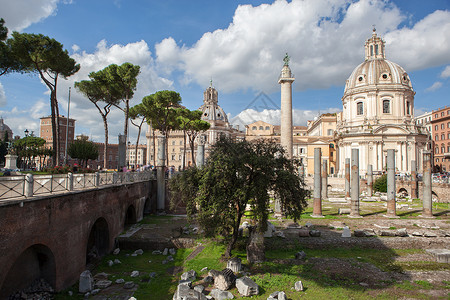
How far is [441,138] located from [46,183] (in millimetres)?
73393

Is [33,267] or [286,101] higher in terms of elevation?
[286,101]

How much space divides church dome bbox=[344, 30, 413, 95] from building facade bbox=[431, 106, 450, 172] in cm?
1485

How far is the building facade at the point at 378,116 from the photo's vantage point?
49.0 metres

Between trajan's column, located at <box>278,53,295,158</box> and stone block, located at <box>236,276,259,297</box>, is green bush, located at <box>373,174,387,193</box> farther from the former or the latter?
stone block, located at <box>236,276,259,297</box>

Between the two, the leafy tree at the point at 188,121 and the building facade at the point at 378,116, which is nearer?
the leafy tree at the point at 188,121

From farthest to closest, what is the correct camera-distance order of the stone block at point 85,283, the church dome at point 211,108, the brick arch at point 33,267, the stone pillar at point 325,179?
the church dome at point 211,108 → the stone pillar at point 325,179 → the stone block at point 85,283 → the brick arch at point 33,267

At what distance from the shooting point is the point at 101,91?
27656 millimetres

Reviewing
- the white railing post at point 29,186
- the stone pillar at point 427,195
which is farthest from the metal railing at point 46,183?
the stone pillar at point 427,195

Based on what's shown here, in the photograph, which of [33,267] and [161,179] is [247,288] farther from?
[161,179]

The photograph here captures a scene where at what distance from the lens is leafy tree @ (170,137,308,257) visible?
1103 cm

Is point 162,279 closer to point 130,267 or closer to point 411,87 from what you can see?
point 130,267

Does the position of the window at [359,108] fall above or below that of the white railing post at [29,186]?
above

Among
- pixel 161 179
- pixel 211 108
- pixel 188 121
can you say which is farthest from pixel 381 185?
pixel 211 108

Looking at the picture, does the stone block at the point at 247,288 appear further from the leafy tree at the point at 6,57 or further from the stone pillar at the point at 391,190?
the leafy tree at the point at 6,57
